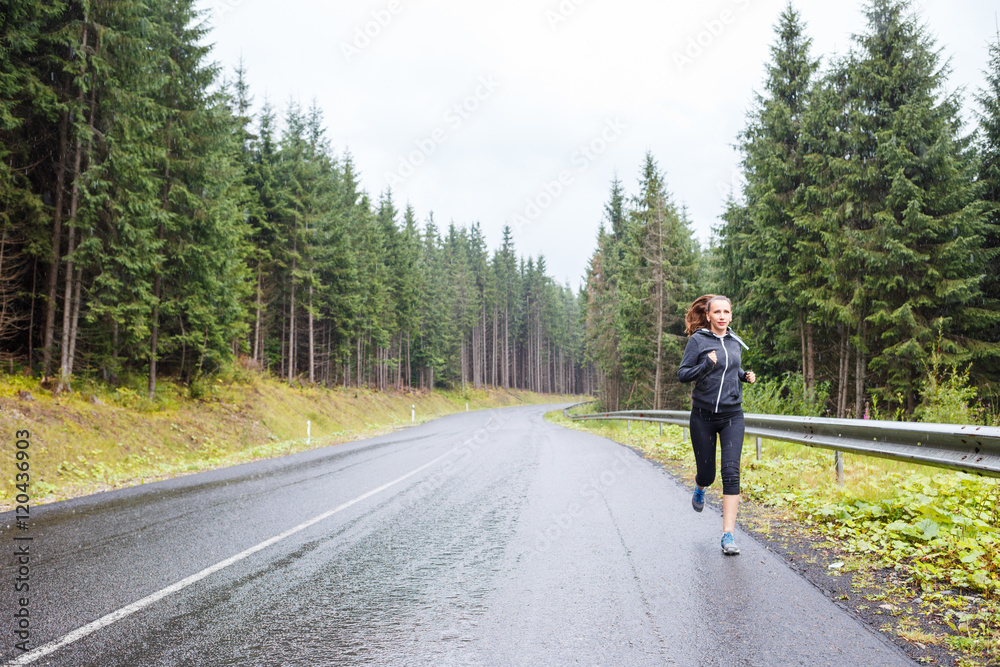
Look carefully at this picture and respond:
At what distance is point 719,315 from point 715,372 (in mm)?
534

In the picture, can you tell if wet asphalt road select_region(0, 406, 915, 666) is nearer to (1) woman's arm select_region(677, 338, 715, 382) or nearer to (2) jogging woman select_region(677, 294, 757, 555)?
(2) jogging woman select_region(677, 294, 757, 555)

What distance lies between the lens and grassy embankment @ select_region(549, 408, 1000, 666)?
129 inches

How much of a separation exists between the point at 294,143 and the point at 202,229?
589 inches

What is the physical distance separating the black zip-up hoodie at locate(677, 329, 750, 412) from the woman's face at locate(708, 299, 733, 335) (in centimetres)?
6

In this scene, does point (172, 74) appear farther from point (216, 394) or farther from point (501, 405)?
point (501, 405)

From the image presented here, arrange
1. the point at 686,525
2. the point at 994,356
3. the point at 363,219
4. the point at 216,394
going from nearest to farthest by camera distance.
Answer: the point at 686,525, the point at 994,356, the point at 216,394, the point at 363,219

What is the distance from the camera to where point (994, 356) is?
15.6m

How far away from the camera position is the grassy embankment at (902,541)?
3.27 meters

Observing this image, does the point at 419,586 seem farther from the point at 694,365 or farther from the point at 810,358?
the point at 810,358

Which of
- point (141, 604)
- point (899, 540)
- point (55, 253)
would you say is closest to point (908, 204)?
point (899, 540)

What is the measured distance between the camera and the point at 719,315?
512 cm

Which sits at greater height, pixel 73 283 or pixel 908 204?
pixel 908 204

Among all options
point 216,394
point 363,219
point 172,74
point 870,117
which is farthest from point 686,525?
point 363,219

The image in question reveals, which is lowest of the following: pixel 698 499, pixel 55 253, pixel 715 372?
pixel 698 499
